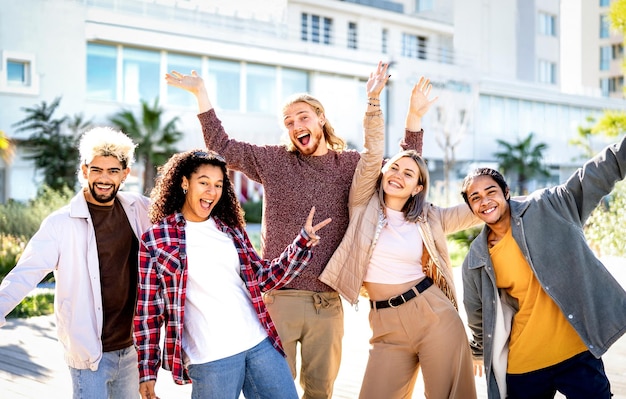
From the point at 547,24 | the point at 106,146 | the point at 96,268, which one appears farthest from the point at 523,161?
the point at 96,268

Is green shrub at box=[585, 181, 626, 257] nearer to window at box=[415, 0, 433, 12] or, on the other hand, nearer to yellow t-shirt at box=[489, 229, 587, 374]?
yellow t-shirt at box=[489, 229, 587, 374]

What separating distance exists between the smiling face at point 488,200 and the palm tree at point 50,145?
21.7 metres

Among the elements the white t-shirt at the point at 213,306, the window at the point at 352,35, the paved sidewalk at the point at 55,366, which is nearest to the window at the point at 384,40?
the window at the point at 352,35

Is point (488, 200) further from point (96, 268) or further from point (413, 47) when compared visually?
point (413, 47)

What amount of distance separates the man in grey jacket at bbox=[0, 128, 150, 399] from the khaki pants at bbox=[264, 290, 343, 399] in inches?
35.5

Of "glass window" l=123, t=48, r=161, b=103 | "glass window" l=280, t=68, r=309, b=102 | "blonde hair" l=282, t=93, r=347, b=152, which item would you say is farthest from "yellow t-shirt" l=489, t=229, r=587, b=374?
"glass window" l=280, t=68, r=309, b=102

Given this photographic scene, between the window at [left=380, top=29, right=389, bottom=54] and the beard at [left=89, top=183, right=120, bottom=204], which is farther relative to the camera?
the window at [left=380, top=29, right=389, bottom=54]

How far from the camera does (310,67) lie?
3338cm

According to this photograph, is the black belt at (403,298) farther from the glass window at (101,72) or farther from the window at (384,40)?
the window at (384,40)

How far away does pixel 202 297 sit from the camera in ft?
11.5

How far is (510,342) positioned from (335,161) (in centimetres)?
155

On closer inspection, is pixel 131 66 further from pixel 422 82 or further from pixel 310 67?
pixel 422 82

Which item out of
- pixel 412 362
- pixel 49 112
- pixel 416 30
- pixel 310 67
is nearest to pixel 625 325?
pixel 412 362

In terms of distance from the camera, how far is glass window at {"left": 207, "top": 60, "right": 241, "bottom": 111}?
1206 inches
